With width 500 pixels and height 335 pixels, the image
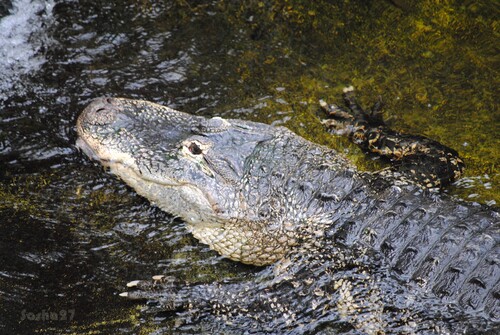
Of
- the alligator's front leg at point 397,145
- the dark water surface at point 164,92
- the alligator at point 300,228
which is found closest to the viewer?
the alligator at point 300,228

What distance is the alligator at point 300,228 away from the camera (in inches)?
147

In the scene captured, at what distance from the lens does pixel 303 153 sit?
14.6 ft

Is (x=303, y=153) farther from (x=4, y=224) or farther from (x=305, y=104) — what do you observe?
(x=4, y=224)

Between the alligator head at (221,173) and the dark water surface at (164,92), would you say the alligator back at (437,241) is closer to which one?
the alligator head at (221,173)

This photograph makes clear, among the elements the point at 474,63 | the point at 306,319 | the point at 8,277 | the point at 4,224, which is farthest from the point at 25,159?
the point at 474,63

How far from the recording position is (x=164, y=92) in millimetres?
5258

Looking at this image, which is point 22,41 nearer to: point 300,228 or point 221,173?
point 221,173

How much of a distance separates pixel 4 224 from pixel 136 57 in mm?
2017

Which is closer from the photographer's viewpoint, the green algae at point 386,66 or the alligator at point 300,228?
the alligator at point 300,228

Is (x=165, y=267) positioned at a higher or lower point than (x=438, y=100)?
lower

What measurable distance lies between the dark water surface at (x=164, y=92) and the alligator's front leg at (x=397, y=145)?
123mm

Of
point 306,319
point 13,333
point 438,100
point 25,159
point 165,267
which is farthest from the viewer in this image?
point 438,100

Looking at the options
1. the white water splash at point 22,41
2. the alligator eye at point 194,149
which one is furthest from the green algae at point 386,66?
the white water splash at point 22,41

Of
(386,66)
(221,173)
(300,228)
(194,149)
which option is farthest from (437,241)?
(386,66)
